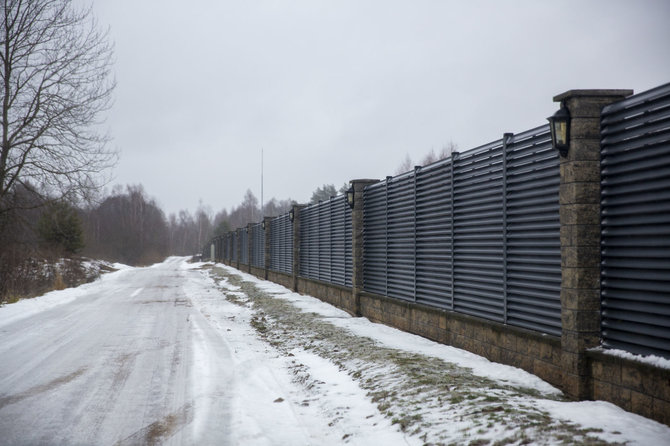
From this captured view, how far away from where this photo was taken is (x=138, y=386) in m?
5.93

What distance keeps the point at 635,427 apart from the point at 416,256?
17.3ft

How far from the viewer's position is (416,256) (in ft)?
28.8

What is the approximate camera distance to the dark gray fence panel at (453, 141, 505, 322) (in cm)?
645

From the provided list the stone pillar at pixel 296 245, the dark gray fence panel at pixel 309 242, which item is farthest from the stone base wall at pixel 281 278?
the dark gray fence panel at pixel 309 242

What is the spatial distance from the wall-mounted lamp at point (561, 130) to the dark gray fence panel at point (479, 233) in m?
1.48

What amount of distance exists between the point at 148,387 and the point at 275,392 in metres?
1.57

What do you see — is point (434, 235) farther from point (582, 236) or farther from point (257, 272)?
point (257, 272)

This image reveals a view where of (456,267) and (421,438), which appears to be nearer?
(421,438)

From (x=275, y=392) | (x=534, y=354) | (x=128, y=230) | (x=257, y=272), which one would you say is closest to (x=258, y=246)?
(x=257, y=272)

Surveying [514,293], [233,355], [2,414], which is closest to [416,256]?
[514,293]

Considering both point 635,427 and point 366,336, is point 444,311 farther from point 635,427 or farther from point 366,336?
point 635,427

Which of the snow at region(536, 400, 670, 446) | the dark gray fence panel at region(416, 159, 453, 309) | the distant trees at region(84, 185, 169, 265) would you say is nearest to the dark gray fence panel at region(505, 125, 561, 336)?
the snow at region(536, 400, 670, 446)

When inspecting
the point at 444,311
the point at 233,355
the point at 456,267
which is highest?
the point at 456,267

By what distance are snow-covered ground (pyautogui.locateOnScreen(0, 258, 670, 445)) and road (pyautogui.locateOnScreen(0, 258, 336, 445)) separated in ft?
0.06
